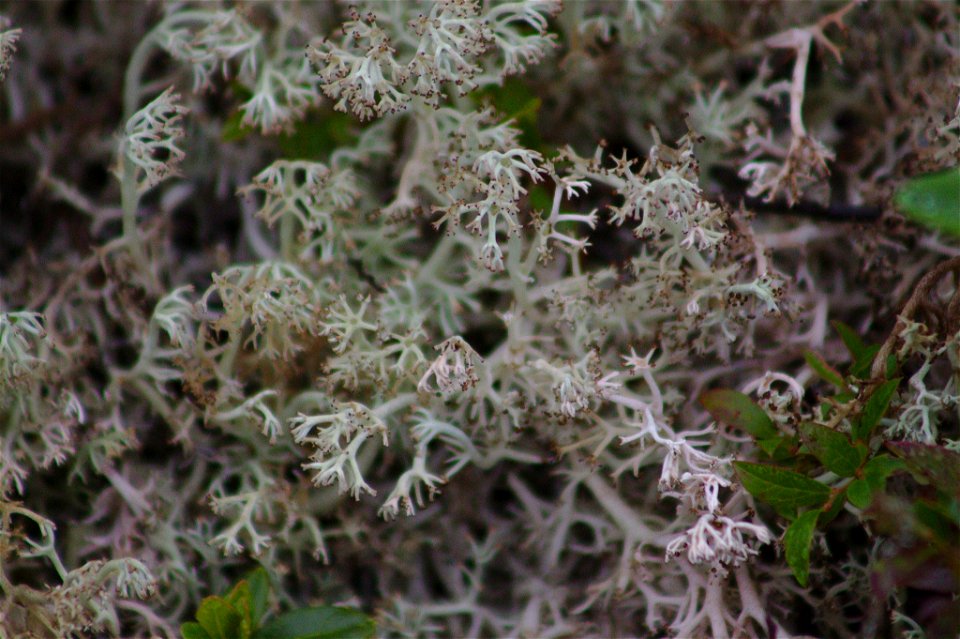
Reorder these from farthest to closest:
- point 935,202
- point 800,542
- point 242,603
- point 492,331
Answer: point 492,331 < point 242,603 < point 800,542 < point 935,202

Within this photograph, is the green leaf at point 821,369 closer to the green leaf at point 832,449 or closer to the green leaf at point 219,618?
the green leaf at point 832,449

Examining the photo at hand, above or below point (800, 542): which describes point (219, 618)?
below

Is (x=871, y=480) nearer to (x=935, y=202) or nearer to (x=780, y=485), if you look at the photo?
(x=780, y=485)

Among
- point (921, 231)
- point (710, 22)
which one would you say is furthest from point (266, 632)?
point (710, 22)

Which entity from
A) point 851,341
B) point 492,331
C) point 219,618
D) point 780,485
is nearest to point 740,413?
point 780,485

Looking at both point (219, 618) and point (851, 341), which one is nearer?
point (219, 618)

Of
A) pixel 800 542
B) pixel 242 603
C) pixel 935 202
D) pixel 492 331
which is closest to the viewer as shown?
pixel 935 202

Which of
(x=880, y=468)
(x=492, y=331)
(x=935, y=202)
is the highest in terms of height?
Result: (x=935, y=202)
